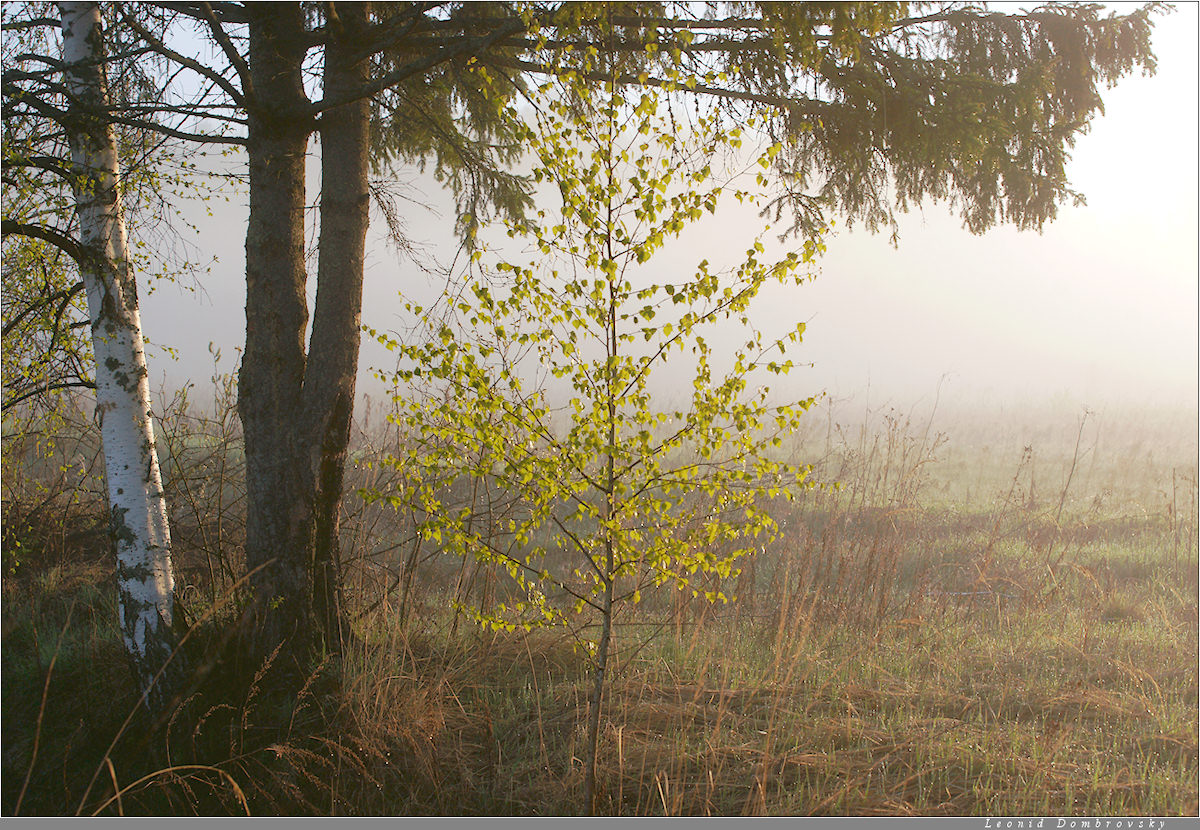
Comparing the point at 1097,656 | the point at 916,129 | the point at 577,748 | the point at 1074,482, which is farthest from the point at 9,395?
the point at 1074,482

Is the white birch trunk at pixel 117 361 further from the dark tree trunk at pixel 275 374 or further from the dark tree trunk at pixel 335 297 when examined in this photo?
the dark tree trunk at pixel 335 297

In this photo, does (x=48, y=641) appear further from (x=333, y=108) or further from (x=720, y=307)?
(x=720, y=307)

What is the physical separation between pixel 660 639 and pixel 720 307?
2856mm

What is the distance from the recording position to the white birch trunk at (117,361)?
3.86 metres

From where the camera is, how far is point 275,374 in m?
4.11

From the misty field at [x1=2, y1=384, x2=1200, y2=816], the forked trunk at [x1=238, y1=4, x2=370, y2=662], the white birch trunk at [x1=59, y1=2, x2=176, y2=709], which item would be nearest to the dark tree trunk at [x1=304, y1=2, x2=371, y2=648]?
the forked trunk at [x1=238, y1=4, x2=370, y2=662]

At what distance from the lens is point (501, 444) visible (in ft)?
9.50

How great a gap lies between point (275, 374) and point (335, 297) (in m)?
0.53

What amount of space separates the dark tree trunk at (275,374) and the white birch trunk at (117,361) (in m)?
0.46

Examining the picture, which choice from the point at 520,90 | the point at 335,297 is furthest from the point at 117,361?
the point at 520,90

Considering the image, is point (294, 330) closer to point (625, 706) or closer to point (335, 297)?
point (335, 297)

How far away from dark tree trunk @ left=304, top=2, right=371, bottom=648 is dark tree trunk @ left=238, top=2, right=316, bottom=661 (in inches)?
3.4

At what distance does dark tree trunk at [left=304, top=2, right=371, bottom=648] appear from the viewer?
410 centimetres

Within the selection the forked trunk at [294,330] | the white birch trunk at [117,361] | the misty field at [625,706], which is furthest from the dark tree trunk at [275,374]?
the white birch trunk at [117,361]
